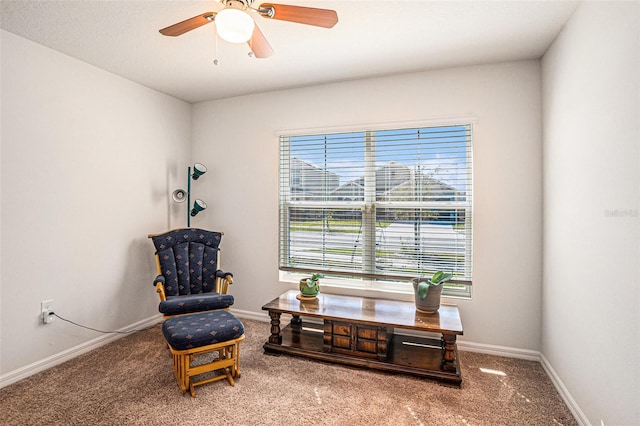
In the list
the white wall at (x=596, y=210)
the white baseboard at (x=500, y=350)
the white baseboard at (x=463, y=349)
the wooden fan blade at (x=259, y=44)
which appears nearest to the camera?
the white wall at (x=596, y=210)

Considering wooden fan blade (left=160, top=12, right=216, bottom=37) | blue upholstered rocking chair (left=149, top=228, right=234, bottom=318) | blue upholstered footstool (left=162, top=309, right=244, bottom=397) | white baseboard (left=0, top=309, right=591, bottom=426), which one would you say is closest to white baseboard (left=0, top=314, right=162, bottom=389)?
white baseboard (left=0, top=309, right=591, bottom=426)

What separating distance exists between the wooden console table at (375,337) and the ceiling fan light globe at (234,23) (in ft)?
6.94

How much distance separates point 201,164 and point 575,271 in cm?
370

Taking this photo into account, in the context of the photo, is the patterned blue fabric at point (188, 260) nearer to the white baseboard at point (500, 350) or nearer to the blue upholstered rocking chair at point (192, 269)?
the blue upholstered rocking chair at point (192, 269)

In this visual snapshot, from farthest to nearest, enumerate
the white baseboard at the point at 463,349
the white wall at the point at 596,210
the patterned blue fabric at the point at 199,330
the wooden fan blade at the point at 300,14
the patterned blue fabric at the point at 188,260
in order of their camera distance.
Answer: the patterned blue fabric at the point at 188,260, the patterned blue fabric at the point at 199,330, the white baseboard at the point at 463,349, the wooden fan blade at the point at 300,14, the white wall at the point at 596,210

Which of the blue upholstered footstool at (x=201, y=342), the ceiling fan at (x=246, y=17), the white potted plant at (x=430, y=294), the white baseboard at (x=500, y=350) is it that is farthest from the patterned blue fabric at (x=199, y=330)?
the white baseboard at (x=500, y=350)

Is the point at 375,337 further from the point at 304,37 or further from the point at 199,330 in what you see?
the point at 304,37

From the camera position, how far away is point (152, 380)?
2.50 m

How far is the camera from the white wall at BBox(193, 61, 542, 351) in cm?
285

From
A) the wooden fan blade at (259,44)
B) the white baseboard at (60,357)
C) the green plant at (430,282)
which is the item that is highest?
the wooden fan blade at (259,44)

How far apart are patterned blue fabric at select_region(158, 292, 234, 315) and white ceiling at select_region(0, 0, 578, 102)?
210cm

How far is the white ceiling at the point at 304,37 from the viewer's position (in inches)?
83.2

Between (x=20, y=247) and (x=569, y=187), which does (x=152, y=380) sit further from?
(x=569, y=187)

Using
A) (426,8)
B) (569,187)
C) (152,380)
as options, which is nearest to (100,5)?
(426,8)
